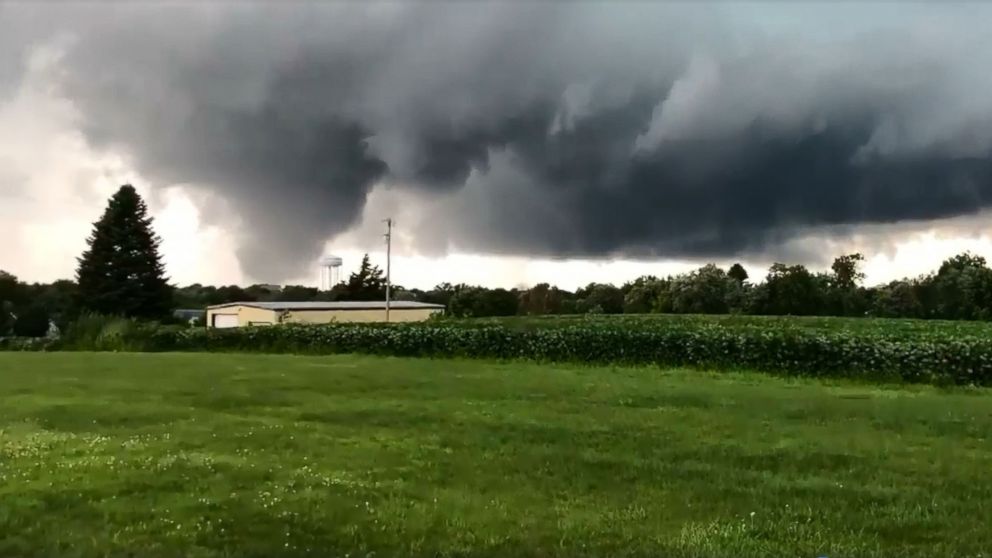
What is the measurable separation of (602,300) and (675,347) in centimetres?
5541

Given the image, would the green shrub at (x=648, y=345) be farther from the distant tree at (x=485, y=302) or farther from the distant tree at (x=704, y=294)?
the distant tree at (x=704, y=294)

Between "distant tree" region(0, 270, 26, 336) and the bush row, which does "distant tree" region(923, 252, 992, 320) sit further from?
"distant tree" region(0, 270, 26, 336)

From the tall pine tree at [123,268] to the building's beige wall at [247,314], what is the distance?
8252mm

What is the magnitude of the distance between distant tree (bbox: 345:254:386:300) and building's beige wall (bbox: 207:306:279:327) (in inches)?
713

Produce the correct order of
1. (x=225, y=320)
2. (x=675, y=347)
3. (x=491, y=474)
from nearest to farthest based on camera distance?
(x=491, y=474) → (x=675, y=347) → (x=225, y=320)

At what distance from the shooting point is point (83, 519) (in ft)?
23.9

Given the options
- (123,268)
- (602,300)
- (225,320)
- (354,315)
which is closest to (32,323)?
(123,268)

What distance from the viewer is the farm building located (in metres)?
56.8

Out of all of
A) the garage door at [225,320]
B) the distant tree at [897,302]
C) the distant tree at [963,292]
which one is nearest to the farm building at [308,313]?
the garage door at [225,320]

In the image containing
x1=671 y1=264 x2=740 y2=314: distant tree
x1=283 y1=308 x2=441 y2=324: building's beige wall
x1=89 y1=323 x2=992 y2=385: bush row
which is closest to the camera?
x1=89 y1=323 x2=992 y2=385: bush row

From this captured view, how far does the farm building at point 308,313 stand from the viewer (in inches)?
2237

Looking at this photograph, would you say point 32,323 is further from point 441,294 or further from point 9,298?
point 441,294

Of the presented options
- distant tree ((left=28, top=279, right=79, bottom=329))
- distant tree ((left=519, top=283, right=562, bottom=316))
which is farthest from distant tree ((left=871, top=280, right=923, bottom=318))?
distant tree ((left=28, top=279, right=79, bottom=329))

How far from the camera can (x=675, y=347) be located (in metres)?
27.3
